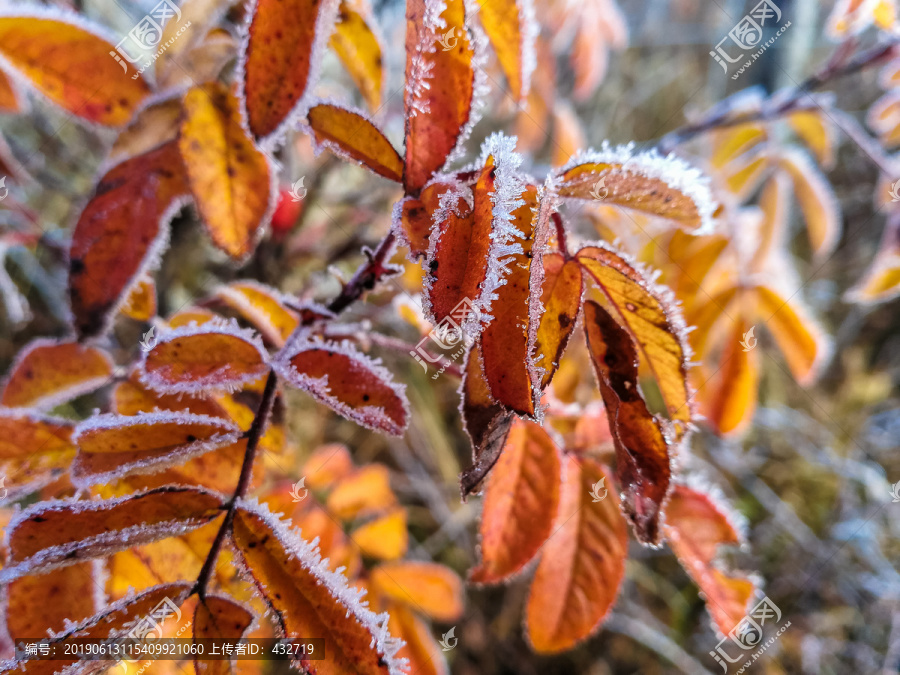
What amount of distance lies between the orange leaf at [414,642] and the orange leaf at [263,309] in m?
0.64

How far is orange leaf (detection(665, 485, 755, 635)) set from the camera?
2.03 ft

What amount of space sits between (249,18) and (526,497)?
0.58 meters

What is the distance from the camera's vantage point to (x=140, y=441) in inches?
19.1

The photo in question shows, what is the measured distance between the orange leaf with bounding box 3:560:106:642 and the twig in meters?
0.16

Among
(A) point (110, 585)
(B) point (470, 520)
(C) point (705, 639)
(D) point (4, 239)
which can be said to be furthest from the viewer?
(B) point (470, 520)

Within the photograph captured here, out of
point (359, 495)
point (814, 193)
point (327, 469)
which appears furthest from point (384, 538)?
point (814, 193)

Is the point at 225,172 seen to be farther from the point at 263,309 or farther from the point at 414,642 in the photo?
the point at 414,642

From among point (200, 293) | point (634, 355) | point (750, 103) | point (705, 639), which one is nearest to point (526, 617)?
point (634, 355)

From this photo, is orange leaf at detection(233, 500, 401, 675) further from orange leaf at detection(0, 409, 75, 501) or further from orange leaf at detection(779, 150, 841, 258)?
orange leaf at detection(779, 150, 841, 258)

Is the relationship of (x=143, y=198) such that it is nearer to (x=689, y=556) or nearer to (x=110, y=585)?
(x=110, y=585)

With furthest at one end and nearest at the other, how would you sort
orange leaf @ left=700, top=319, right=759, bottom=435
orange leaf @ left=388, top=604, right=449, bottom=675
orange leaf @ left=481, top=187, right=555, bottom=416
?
1. orange leaf @ left=700, top=319, right=759, bottom=435
2. orange leaf @ left=388, top=604, right=449, bottom=675
3. orange leaf @ left=481, top=187, right=555, bottom=416

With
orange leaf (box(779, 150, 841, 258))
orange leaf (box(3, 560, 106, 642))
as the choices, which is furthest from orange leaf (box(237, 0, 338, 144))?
orange leaf (box(779, 150, 841, 258))

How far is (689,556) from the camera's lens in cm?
64

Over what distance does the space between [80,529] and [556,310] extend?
441 mm
